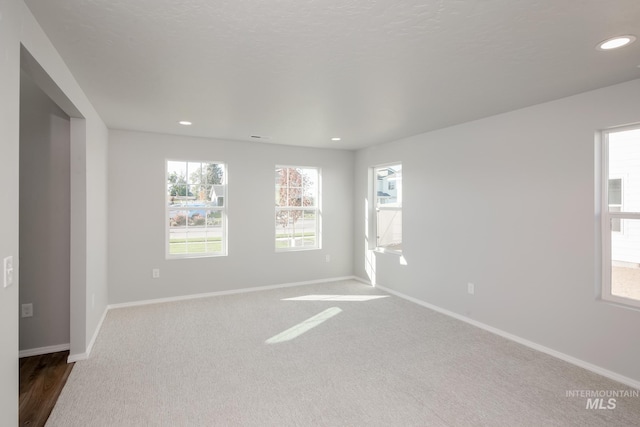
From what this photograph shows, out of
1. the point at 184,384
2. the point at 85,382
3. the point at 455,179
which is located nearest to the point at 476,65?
the point at 455,179

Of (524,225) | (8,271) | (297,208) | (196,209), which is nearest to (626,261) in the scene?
(524,225)

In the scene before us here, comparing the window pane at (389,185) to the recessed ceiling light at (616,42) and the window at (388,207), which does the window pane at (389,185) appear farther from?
the recessed ceiling light at (616,42)

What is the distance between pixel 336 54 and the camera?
216 centimetres

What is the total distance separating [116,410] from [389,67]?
121 inches

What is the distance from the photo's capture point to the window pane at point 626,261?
2.69 meters

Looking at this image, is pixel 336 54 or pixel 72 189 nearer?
pixel 336 54

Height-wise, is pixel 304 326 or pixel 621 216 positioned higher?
pixel 621 216

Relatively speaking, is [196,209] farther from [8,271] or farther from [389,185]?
[8,271]

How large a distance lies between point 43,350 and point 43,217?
1.27m

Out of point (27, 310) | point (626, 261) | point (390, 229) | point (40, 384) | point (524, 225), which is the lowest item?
point (40, 384)

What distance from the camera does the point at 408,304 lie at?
4617mm

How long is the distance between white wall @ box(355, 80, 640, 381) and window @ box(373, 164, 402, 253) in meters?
0.37

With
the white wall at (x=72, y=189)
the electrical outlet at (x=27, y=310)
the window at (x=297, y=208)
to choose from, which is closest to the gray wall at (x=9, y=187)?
the white wall at (x=72, y=189)

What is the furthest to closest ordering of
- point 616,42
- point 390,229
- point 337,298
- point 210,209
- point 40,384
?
point 390,229, point 210,209, point 337,298, point 40,384, point 616,42
